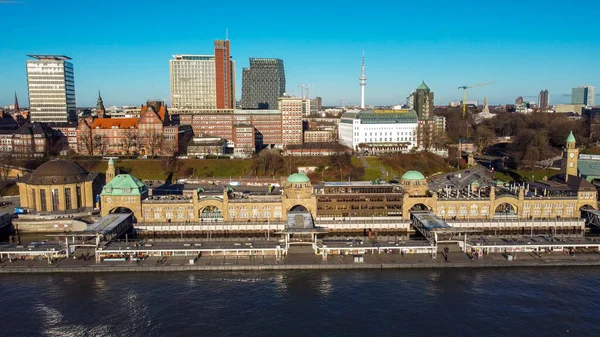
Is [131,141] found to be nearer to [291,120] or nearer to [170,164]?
[170,164]

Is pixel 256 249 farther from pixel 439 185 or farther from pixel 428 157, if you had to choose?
pixel 428 157

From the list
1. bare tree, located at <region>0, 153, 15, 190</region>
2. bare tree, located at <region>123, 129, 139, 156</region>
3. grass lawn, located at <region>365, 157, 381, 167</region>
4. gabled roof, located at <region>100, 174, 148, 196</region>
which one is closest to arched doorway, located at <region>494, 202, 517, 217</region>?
grass lawn, located at <region>365, 157, 381, 167</region>

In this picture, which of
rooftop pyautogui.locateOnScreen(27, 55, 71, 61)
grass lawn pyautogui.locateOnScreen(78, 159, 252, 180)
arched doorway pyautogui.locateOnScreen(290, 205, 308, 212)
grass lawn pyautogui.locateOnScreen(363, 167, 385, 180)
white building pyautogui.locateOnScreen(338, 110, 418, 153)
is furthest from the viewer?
rooftop pyautogui.locateOnScreen(27, 55, 71, 61)

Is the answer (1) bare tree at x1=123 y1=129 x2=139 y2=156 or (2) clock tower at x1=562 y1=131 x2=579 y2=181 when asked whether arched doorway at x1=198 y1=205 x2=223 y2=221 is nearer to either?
(1) bare tree at x1=123 y1=129 x2=139 y2=156

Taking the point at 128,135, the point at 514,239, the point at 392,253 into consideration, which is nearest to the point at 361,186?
the point at 392,253

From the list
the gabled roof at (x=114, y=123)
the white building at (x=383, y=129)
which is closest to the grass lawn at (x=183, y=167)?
the gabled roof at (x=114, y=123)

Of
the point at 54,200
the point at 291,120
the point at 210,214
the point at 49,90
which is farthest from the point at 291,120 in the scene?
the point at 49,90

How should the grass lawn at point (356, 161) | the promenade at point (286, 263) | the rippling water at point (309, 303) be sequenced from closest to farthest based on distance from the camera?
the rippling water at point (309, 303)
the promenade at point (286, 263)
the grass lawn at point (356, 161)

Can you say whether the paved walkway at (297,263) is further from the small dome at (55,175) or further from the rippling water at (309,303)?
the small dome at (55,175)
